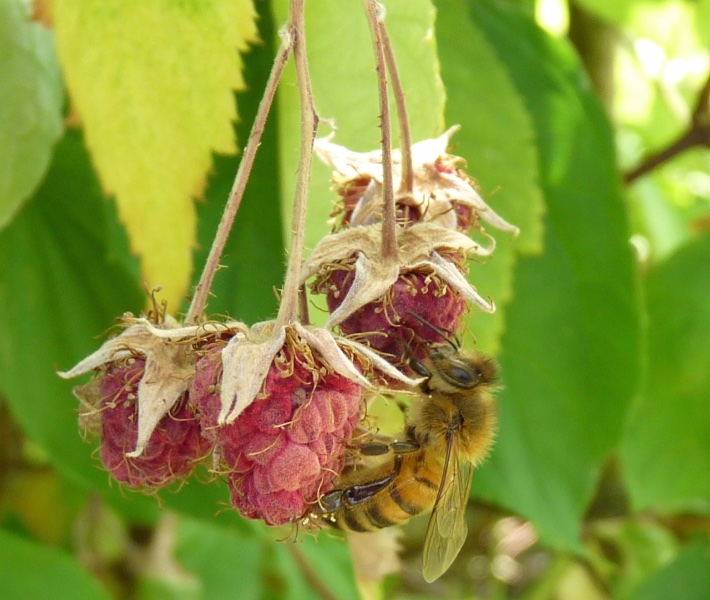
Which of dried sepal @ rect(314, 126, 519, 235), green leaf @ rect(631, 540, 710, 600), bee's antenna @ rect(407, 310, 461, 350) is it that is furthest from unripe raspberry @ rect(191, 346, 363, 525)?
green leaf @ rect(631, 540, 710, 600)

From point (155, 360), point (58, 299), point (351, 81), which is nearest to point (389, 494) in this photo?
point (155, 360)

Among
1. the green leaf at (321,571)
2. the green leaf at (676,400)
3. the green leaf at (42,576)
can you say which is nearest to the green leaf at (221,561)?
the green leaf at (321,571)

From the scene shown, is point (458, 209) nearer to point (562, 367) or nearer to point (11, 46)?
point (11, 46)

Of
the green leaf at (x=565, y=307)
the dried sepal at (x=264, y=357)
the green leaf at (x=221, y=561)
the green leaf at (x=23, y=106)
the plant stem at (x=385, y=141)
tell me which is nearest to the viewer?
the dried sepal at (x=264, y=357)

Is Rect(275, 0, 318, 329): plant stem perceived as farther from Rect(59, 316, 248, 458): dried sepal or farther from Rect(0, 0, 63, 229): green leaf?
Rect(0, 0, 63, 229): green leaf

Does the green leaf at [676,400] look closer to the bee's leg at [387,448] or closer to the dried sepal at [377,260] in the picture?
the bee's leg at [387,448]

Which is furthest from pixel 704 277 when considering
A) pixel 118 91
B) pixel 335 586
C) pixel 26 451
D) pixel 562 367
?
pixel 26 451

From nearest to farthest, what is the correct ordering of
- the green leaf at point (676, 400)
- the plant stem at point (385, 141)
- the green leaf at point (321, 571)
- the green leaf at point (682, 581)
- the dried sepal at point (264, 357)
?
the dried sepal at point (264, 357)
the plant stem at point (385, 141)
the green leaf at point (676, 400)
the green leaf at point (321, 571)
the green leaf at point (682, 581)
